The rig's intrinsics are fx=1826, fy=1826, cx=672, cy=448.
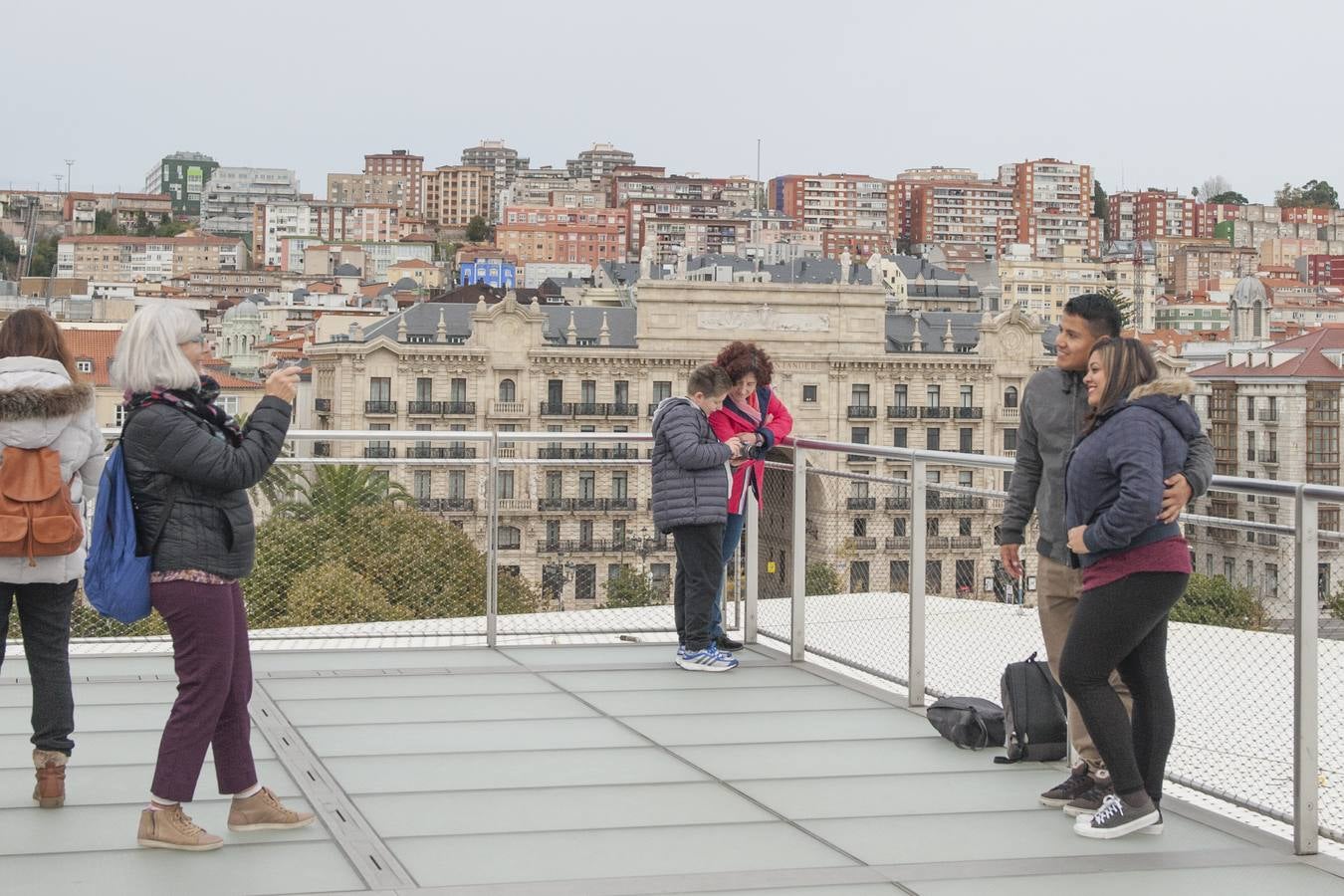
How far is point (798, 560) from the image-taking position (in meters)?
8.13

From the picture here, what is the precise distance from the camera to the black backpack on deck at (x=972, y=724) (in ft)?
19.6

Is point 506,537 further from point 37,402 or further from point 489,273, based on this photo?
point 489,273

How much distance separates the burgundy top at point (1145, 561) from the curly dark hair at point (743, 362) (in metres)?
3.03

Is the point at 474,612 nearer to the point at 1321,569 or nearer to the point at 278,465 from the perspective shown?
the point at 278,465

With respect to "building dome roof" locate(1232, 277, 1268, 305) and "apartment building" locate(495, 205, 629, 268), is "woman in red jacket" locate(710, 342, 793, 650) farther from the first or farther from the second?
"apartment building" locate(495, 205, 629, 268)

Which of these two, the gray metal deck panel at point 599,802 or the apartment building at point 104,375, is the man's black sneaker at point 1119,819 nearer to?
the gray metal deck panel at point 599,802

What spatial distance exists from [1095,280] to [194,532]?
160108mm

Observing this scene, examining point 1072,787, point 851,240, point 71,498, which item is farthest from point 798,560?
point 851,240

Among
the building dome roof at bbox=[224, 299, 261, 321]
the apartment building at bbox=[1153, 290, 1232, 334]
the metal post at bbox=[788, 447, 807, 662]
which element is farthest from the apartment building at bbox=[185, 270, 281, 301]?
the metal post at bbox=[788, 447, 807, 662]

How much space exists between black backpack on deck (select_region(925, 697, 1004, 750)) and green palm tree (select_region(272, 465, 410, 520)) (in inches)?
124

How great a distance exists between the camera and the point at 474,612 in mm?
10000

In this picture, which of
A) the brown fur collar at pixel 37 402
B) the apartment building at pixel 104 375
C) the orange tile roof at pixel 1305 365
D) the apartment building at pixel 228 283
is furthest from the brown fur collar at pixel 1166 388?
the apartment building at pixel 228 283

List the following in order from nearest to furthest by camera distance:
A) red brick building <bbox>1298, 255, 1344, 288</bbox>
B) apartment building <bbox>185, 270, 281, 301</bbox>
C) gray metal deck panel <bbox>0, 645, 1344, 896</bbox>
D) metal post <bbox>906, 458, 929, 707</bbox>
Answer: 1. gray metal deck panel <bbox>0, 645, 1344, 896</bbox>
2. metal post <bbox>906, 458, 929, 707</bbox>
3. apartment building <bbox>185, 270, 281, 301</bbox>
4. red brick building <bbox>1298, 255, 1344, 288</bbox>

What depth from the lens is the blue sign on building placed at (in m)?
137
